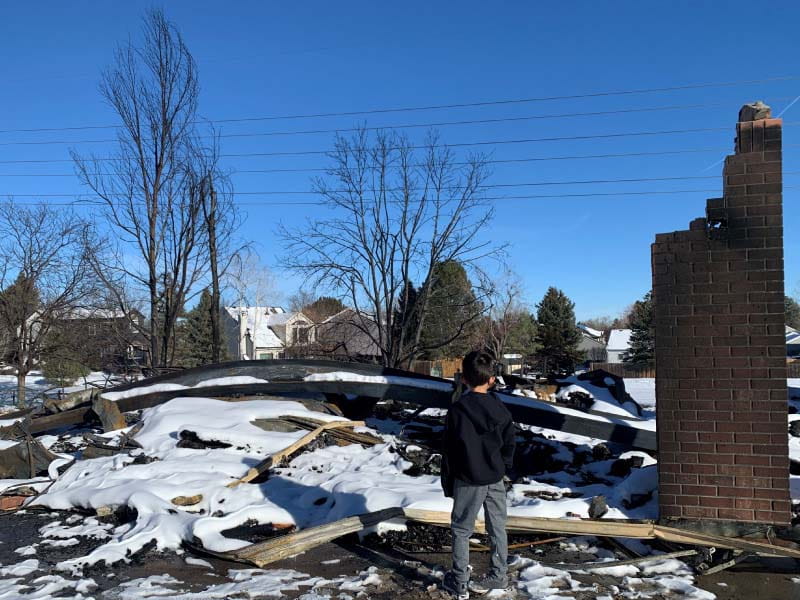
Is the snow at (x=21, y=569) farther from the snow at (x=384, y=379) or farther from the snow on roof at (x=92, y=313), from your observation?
the snow on roof at (x=92, y=313)

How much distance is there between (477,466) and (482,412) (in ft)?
1.11

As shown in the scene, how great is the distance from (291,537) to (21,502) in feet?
12.2

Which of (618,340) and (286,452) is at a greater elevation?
(618,340)

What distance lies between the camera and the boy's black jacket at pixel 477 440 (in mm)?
4027

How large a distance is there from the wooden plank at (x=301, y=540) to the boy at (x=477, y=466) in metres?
1.09

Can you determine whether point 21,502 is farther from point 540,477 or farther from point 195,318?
point 195,318

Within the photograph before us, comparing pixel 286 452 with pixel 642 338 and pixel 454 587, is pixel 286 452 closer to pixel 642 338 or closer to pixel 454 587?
pixel 454 587

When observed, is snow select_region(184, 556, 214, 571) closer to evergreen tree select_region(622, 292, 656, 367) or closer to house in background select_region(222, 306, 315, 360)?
evergreen tree select_region(622, 292, 656, 367)

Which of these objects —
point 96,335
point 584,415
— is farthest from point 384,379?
point 96,335

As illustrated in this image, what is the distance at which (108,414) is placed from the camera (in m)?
8.91

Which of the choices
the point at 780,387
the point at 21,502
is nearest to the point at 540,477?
the point at 780,387

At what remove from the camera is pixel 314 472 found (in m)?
6.87

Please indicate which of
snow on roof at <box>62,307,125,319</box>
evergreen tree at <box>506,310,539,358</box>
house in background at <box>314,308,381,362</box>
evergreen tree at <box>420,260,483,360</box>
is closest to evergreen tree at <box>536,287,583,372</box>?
evergreen tree at <box>506,310,539,358</box>

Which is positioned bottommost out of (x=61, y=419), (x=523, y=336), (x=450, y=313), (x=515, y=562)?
(x=515, y=562)
